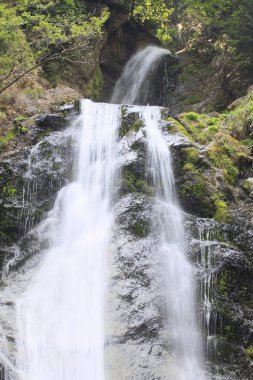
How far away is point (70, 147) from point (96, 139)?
69cm

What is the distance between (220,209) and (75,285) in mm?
3356

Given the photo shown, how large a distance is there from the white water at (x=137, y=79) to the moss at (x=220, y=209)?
8532 millimetres

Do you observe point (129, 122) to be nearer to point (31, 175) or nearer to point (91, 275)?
point (31, 175)

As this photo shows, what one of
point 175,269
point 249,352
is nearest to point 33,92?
point 175,269

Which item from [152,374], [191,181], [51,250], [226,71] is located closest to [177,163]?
[191,181]

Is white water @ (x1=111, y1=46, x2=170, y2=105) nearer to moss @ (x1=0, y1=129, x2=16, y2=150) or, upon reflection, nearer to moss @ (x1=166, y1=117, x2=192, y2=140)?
moss @ (x1=166, y1=117, x2=192, y2=140)

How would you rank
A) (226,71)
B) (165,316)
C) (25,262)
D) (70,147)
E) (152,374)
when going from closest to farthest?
(152,374) < (165,316) < (25,262) < (70,147) < (226,71)

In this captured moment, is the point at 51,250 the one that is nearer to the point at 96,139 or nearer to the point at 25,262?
the point at 25,262

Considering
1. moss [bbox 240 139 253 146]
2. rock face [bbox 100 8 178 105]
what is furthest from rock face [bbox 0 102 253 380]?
rock face [bbox 100 8 178 105]

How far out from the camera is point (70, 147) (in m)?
10.4

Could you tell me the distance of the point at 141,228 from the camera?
27.4 ft

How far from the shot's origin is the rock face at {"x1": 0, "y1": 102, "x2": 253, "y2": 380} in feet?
22.6

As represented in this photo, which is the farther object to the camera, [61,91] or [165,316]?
[61,91]

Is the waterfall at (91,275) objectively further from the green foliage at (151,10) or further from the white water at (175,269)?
the green foliage at (151,10)
